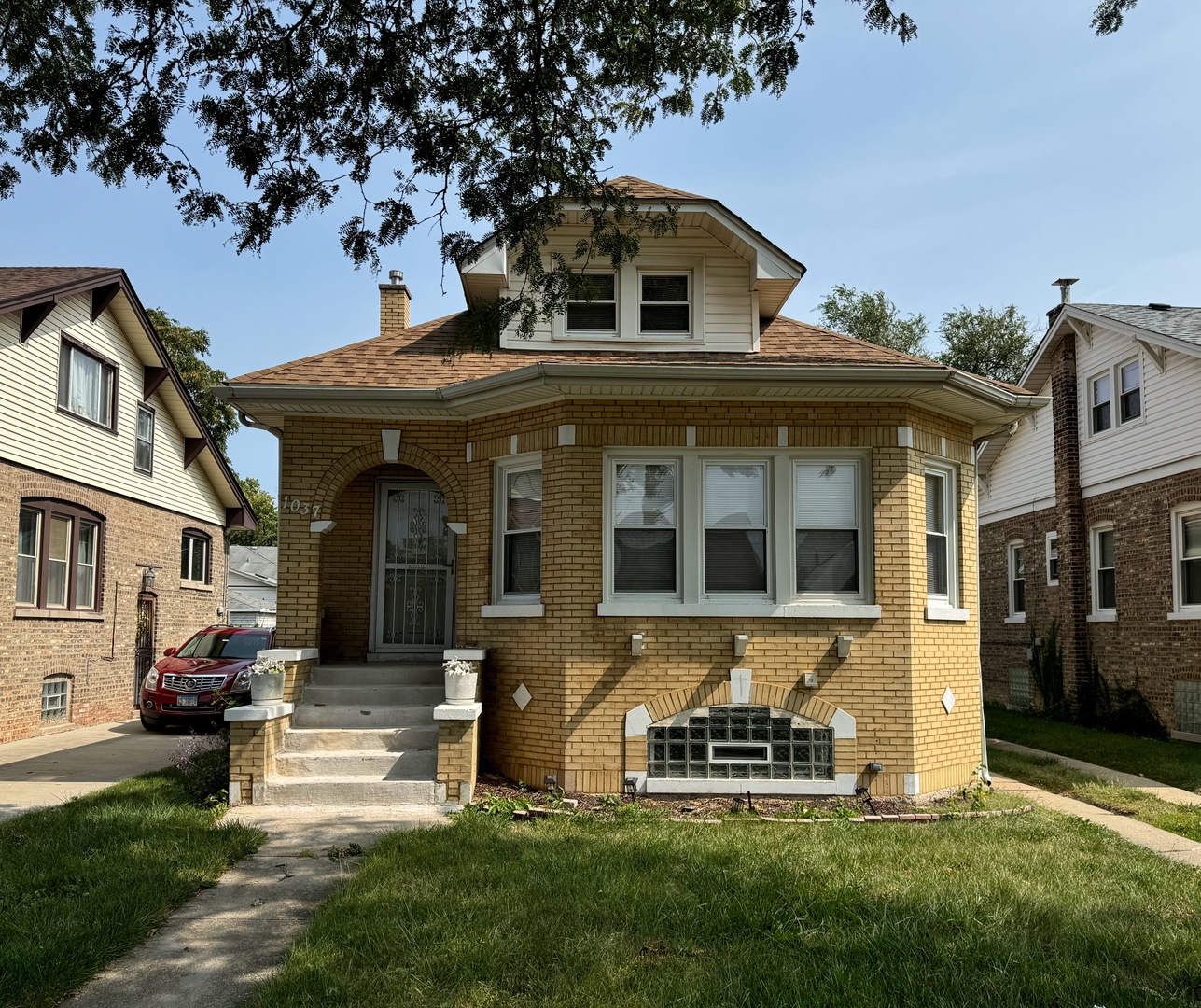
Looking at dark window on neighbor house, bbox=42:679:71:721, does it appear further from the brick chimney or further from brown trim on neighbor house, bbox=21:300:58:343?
the brick chimney

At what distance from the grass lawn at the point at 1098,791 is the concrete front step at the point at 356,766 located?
6544 mm

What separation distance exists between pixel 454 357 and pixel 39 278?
9147mm

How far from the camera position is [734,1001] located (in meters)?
4.30

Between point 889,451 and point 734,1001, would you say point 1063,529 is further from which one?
point 734,1001

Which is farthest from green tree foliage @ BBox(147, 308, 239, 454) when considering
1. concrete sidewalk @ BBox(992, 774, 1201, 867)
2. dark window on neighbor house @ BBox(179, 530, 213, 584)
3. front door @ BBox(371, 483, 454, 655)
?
concrete sidewalk @ BBox(992, 774, 1201, 867)

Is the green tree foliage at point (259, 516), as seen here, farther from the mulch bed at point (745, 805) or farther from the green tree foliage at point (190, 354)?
the mulch bed at point (745, 805)

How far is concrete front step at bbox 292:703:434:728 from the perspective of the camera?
958 centimetres

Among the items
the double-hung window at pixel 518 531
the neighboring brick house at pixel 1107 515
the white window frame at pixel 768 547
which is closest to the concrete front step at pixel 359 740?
the double-hung window at pixel 518 531

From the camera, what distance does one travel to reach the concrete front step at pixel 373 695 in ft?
32.6

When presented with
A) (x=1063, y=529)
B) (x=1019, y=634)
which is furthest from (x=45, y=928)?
(x=1019, y=634)

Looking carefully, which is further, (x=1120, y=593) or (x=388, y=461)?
(x=1120, y=593)

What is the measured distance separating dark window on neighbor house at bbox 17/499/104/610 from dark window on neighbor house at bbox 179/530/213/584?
385cm

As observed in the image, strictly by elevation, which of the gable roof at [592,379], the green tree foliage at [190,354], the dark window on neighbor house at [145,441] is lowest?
the gable roof at [592,379]

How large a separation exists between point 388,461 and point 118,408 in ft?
31.2
